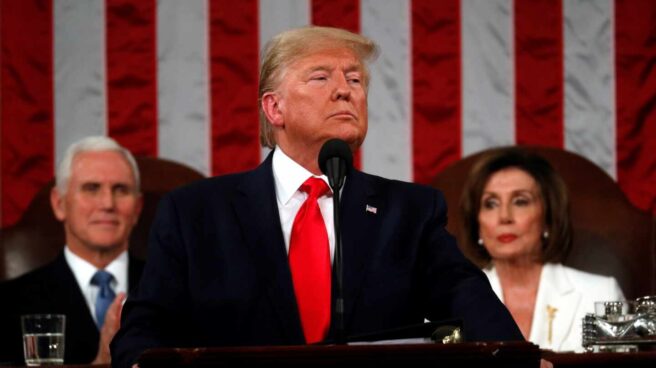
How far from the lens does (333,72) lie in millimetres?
2811

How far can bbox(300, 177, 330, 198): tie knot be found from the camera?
9.17ft

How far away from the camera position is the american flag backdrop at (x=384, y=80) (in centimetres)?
512

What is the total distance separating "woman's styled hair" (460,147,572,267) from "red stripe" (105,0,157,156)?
1.38 m

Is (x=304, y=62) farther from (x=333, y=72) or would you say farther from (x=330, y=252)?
(x=330, y=252)

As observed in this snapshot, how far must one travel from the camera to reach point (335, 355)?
1.95 m

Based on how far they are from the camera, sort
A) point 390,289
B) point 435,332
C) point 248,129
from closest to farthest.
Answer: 1. point 435,332
2. point 390,289
3. point 248,129

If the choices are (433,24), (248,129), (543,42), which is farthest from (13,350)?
(543,42)

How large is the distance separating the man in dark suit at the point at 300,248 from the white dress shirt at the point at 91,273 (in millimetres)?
1787

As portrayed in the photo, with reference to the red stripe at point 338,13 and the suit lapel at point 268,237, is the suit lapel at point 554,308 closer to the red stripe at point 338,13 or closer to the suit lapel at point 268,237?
the red stripe at point 338,13

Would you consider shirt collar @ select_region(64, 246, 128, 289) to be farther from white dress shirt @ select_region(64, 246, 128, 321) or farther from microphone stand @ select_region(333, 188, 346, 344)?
microphone stand @ select_region(333, 188, 346, 344)

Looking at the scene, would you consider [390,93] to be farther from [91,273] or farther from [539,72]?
[91,273]

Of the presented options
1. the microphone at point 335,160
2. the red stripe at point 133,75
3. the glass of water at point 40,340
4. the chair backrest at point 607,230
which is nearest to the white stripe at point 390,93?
the chair backrest at point 607,230

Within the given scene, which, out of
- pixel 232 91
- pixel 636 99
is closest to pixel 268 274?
pixel 232 91

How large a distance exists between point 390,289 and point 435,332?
1.39 ft
